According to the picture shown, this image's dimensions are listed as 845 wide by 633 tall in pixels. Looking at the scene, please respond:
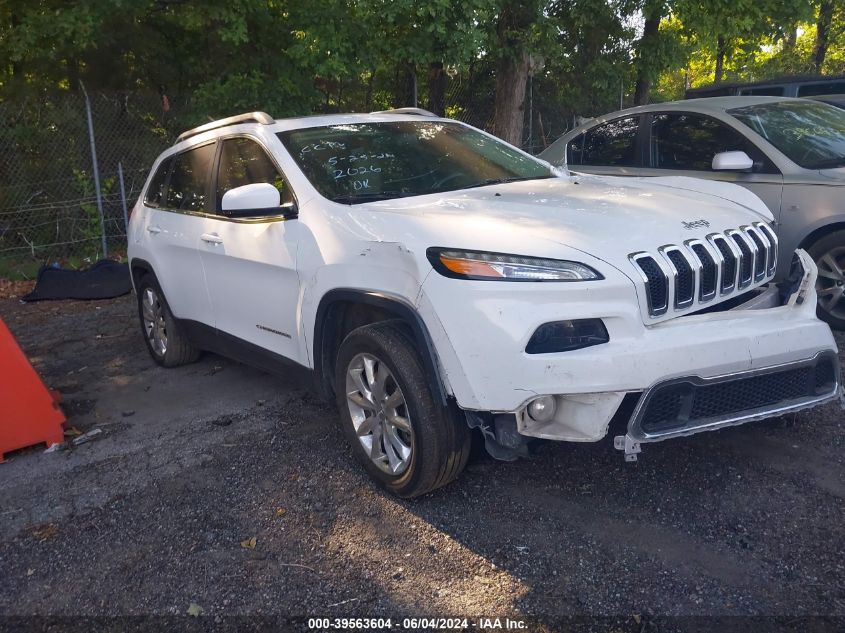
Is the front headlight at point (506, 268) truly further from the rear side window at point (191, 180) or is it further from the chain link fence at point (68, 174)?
the chain link fence at point (68, 174)

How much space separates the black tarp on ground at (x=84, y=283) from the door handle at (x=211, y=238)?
4.72 meters

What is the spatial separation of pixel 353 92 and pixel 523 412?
1038cm

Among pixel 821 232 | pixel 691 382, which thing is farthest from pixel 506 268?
pixel 821 232

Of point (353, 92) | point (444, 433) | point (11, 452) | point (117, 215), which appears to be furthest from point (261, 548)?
point (353, 92)

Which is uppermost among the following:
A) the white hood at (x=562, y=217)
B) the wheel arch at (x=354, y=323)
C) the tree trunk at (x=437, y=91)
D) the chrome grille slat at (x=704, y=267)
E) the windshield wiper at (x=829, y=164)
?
the tree trunk at (x=437, y=91)

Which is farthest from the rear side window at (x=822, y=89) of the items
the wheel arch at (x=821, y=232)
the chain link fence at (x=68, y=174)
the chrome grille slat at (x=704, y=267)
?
the chain link fence at (x=68, y=174)

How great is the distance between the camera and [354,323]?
3996mm

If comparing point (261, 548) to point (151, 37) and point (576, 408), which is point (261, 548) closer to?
point (576, 408)

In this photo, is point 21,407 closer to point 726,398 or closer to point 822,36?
point 726,398

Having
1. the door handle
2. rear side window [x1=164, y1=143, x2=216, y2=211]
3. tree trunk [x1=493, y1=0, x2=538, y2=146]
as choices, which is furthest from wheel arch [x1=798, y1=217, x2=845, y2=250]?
tree trunk [x1=493, y1=0, x2=538, y2=146]

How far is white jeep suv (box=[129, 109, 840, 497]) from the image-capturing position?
3.15 metres

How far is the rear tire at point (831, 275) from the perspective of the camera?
5.70 meters

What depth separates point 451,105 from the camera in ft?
45.3

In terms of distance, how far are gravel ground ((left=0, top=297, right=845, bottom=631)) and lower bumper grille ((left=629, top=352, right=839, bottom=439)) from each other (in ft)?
1.49
